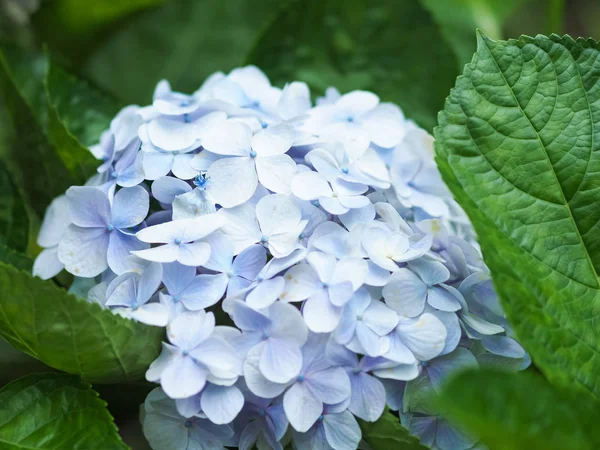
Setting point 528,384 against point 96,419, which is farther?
point 96,419

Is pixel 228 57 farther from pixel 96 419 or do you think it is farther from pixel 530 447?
pixel 530 447

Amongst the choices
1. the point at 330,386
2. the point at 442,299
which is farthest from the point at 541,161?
the point at 330,386

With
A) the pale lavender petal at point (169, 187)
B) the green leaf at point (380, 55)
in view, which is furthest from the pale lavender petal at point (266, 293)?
the green leaf at point (380, 55)

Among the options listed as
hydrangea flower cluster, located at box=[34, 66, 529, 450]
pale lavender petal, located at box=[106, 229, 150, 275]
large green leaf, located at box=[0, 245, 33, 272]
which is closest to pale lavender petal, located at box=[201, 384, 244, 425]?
hydrangea flower cluster, located at box=[34, 66, 529, 450]

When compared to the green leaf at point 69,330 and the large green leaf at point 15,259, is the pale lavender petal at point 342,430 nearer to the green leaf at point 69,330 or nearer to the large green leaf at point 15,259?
the green leaf at point 69,330

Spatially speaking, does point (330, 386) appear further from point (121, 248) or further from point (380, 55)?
point (380, 55)

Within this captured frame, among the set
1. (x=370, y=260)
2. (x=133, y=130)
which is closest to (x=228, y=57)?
(x=133, y=130)

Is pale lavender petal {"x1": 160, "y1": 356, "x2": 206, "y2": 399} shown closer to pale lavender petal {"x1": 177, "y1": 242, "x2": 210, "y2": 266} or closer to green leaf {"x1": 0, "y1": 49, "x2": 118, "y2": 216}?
pale lavender petal {"x1": 177, "y1": 242, "x2": 210, "y2": 266}
